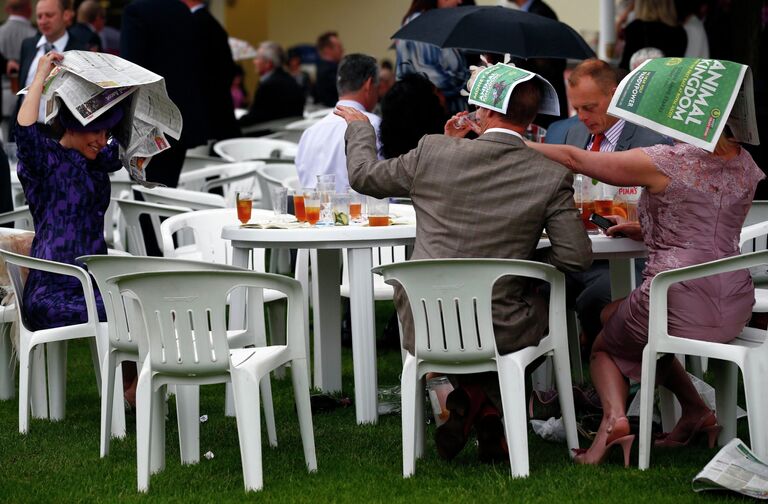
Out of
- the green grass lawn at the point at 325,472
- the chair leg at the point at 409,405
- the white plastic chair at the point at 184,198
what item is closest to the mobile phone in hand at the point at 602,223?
the green grass lawn at the point at 325,472

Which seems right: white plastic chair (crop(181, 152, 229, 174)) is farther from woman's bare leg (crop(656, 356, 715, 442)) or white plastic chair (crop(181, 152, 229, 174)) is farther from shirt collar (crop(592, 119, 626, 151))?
woman's bare leg (crop(656, 356, 715, 442))

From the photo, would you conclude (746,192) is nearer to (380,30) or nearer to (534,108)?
(534,108)

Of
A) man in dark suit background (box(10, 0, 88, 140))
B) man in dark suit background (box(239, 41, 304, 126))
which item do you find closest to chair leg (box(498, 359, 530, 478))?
man in dark suit background (box(10, 0, 88, 140))

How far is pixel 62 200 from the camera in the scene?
5426 millimetres

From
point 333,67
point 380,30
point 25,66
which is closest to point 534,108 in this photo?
point 25,66

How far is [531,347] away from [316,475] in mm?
837

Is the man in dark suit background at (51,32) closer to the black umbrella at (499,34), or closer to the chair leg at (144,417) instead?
the black umbrella at (499,34)

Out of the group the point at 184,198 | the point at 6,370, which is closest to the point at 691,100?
the point at 6,370

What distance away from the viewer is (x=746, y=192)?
4.61 meters

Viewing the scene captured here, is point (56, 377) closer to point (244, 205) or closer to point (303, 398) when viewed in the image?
point (244, 205)

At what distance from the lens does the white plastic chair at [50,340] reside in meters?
5.02

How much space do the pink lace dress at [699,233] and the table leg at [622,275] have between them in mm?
853

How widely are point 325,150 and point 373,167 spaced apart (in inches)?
79.6

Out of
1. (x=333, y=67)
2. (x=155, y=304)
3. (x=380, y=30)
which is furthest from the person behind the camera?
(x=380, y=30)
